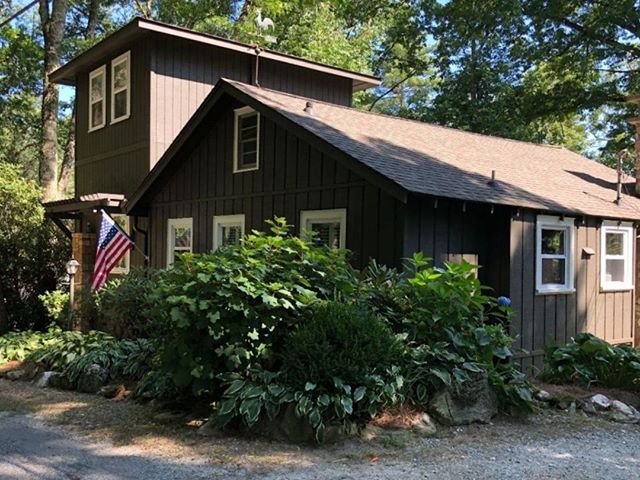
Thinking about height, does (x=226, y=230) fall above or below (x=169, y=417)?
above

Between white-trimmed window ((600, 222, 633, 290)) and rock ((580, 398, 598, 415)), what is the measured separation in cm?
479

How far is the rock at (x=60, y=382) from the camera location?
8.33 meters

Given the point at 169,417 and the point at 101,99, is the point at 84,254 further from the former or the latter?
the point at 169,417

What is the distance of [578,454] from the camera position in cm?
532

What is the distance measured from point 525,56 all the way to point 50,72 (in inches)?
608

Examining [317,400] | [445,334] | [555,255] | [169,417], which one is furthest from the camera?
[555,255]

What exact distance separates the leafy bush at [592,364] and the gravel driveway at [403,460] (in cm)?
168

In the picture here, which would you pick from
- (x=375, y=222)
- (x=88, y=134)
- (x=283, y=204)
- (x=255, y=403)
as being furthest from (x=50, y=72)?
(x=255, y=403)

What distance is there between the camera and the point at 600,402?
683 cm

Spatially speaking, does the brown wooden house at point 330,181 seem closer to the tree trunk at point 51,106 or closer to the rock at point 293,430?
the tree trunk at point 51,106

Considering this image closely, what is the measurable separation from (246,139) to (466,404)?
691cm

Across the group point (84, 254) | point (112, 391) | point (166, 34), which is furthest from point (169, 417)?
point (166, 34)

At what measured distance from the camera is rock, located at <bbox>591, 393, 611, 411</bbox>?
6.79 metres

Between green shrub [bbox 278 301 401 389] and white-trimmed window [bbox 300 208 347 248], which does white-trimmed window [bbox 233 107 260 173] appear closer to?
white-trimmed window [bbox 300 208 347 248]
